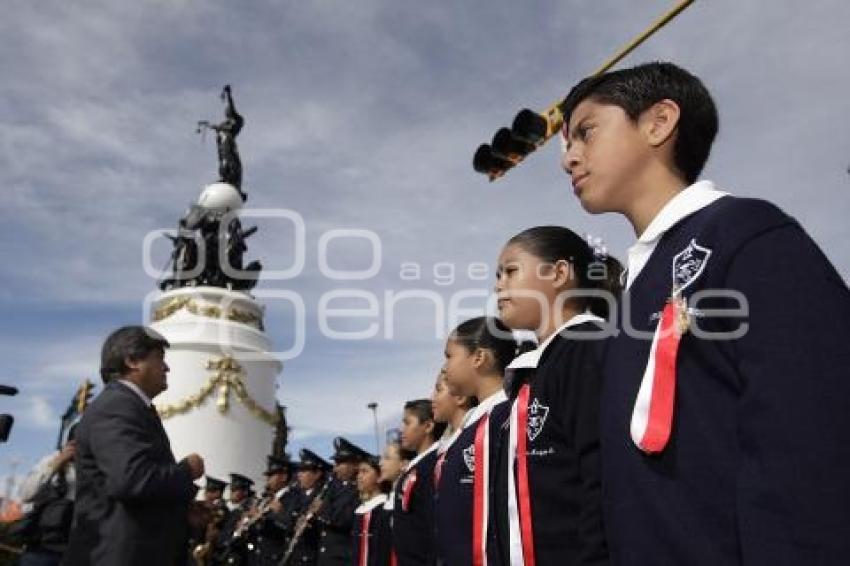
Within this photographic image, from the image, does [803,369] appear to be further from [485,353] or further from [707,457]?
[485,353]

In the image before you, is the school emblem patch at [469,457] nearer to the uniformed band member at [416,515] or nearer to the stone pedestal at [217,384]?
the uniformed band member at [416,515]

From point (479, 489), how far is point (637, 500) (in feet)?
4.97

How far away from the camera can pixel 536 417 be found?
8.27ft

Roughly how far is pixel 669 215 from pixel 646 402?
0.44 metres

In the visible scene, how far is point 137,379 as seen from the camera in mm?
4195

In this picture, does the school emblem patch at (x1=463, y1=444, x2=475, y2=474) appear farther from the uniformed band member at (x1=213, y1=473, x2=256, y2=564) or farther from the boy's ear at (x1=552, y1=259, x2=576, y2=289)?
the uniformed band member at (x1=213, y1=473, x2=256, y2=564)

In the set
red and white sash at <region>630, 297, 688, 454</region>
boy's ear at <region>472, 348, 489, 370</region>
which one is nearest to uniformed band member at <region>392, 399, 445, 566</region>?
boy's ear at <region>472, 348, 489, 370</region>

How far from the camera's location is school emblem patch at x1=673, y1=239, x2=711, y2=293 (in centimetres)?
146

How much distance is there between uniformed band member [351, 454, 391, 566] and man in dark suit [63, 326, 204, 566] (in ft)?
10.6

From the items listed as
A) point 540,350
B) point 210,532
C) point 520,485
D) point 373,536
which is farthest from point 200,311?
point 520,485

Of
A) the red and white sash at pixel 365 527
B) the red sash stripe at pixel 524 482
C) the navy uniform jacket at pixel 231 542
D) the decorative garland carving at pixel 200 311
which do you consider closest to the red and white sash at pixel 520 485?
the red sash stripe at pixel 524 482

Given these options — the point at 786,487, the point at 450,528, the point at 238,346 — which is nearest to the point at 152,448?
the point at 450,528

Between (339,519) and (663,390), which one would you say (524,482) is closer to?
(663,390)

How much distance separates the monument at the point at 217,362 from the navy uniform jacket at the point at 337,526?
7107mm
